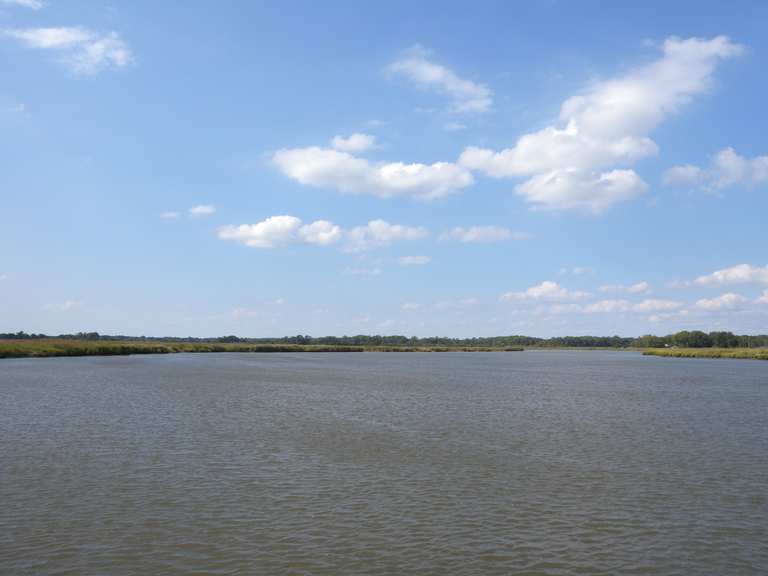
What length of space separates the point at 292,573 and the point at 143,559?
3.25 m

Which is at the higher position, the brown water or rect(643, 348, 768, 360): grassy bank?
the brown water

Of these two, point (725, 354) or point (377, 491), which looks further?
point (725, 354)

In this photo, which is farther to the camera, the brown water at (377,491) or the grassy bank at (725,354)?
the grassy bank at (725,354)

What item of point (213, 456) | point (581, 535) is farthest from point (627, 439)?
point (213, 456)

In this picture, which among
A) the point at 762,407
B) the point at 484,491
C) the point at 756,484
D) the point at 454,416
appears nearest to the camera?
the point at 484,491

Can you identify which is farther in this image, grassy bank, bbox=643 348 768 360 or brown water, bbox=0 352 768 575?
grassy bank, bbox=643 348 768 360

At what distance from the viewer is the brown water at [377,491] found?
508 inches

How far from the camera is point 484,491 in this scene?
59.8 ft

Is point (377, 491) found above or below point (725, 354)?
above

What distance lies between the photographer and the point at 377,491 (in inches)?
719

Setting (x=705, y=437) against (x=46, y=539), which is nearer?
(x=46, y=539)

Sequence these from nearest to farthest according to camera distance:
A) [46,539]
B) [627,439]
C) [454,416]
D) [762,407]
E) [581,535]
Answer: [46,539] → [581,535] → [627,439] → [454,416] → [762,407]

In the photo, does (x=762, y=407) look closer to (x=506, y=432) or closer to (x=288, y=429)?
(x=506, y=432)

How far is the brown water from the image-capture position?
1289 centimetres
